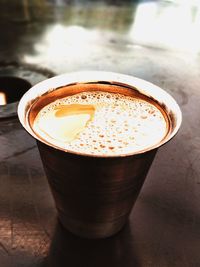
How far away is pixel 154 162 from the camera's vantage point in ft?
5.78

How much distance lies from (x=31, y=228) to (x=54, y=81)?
0.62 metres

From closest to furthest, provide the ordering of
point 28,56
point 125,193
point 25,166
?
point 125,193 < point 25,166 < point 28,56

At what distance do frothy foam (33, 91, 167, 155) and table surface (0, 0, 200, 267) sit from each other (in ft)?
1.44

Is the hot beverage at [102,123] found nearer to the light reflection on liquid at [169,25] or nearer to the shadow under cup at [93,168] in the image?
the shadow under cup at [93,168]

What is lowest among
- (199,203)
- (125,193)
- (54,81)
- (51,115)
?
(199,203)

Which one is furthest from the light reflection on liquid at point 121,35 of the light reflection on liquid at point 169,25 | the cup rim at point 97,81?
the cup rim at point 97,81

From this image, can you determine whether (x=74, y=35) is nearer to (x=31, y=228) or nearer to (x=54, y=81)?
(x=54, y=81)

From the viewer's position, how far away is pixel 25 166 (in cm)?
169

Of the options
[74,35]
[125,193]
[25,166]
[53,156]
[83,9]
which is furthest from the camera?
[83,9]

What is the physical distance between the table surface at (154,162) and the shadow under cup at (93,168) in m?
0.11

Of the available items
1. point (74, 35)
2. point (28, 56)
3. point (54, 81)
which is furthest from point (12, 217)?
point (74, 35)

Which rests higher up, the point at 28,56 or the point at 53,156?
the point at 53,156

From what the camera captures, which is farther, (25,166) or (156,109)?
(25,166)

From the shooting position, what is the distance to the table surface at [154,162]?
134 centimetres
